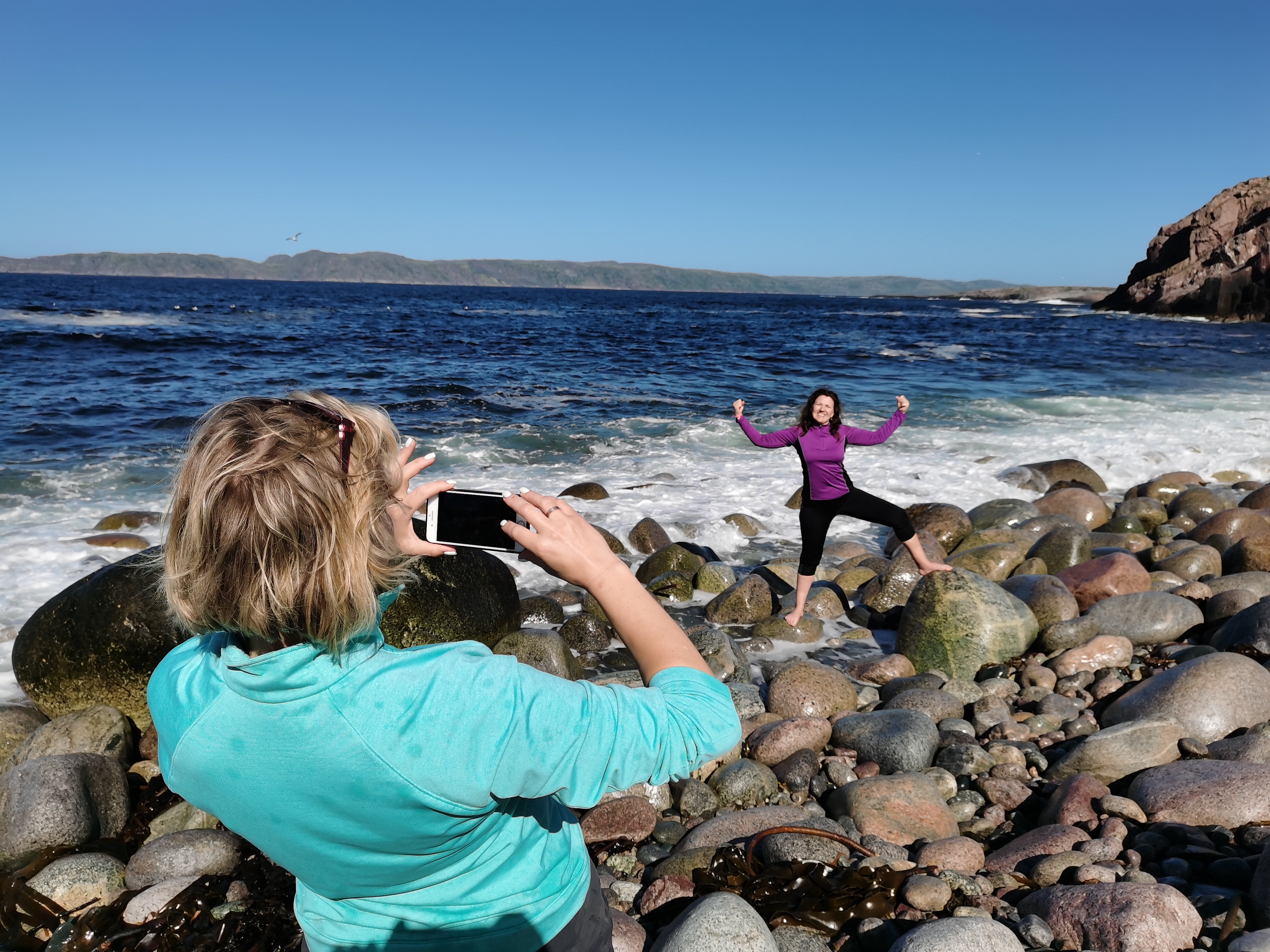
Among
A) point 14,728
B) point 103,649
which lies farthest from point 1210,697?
point 14,728

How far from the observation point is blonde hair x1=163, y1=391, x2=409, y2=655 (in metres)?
1.20

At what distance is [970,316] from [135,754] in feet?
267

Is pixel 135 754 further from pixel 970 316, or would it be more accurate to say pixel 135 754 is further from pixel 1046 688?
pixel 970 316

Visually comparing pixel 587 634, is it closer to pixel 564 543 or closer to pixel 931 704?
pixel 931 704

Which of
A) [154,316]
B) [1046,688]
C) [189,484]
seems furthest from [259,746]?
[154,316]

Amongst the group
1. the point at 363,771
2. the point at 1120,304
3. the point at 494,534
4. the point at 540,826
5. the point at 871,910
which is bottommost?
the point at 871,910

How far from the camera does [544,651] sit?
19.2 ft

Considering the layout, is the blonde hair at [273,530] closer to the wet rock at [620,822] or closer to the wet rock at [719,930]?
the wet rock at [719,930]

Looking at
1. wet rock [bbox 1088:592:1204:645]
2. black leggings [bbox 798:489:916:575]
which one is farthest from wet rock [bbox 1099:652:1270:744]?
black leggings [bbox 798:489:916:575]

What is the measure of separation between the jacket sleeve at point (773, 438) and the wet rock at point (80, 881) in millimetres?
5528

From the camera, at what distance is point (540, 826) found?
159cm

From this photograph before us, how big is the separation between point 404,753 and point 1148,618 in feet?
22.0

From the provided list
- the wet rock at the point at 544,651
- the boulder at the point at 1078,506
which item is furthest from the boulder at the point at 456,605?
the boulder at the point at 1078,506

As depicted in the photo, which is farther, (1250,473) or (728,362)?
(728,362)
